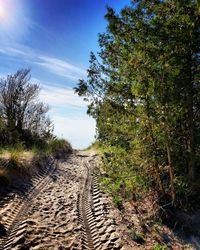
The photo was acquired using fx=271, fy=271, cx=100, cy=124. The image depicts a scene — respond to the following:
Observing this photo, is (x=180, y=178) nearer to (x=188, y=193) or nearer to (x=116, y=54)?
(x=188, y=193)

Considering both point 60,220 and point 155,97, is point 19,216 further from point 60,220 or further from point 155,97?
point 155,97

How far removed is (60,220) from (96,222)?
875 mm

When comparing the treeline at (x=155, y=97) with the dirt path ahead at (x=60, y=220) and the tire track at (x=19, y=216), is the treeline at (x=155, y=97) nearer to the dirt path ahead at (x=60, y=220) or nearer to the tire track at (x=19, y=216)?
the dirt path ahead at (x=60, y=220)

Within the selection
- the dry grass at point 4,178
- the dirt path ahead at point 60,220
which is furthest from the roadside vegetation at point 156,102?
the dry grass at point 4,178

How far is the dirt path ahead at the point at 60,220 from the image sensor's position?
17.4ft

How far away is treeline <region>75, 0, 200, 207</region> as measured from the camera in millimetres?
6203

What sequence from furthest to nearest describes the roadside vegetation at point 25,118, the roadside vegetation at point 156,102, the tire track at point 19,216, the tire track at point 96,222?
the roadside vegetation at point 25,118 → the roadside vegetation at point 156,102 → the tire track at point 96,222 → the tire track at point 19,216

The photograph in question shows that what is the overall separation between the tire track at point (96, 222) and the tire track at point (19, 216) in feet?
4.26

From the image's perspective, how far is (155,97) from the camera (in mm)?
6352

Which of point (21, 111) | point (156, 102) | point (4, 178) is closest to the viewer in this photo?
point (156, 102)

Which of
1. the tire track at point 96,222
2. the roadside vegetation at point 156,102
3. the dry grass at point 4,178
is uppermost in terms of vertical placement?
the roadside vegetation at point 156,102

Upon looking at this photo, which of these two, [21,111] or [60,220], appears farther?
[21,111]

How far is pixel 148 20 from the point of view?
22.5 ft

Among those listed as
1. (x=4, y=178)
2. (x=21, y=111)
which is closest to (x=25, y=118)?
(x=21, y=111)
